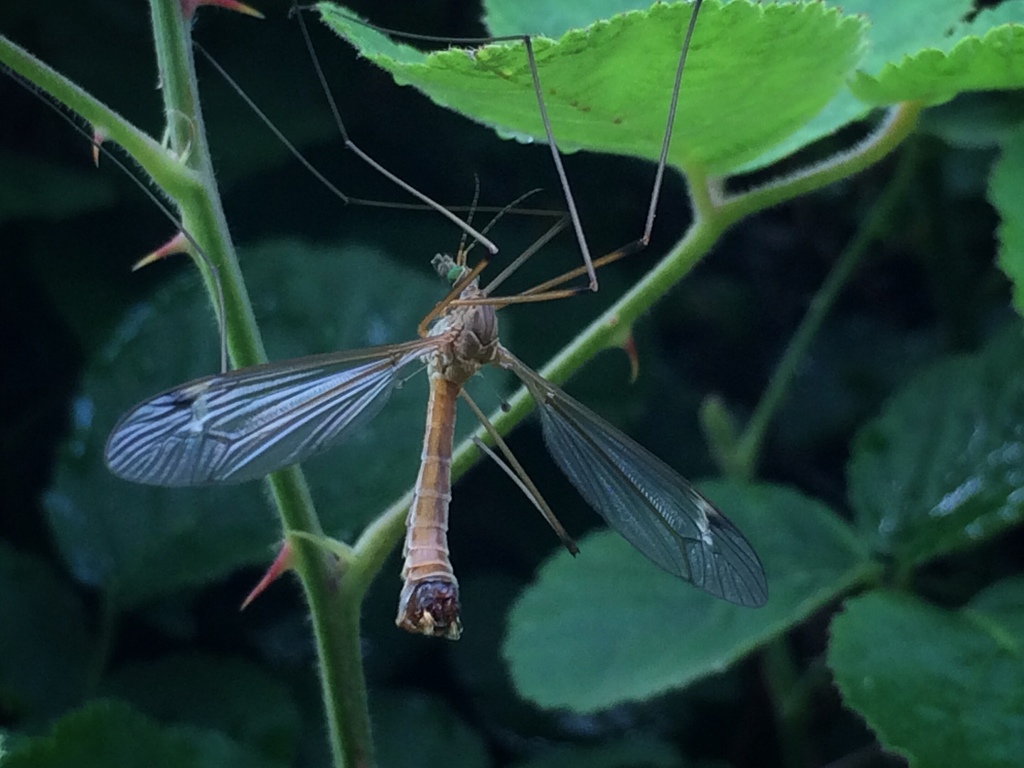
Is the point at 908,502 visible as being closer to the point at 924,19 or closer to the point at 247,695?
the point at 924,19

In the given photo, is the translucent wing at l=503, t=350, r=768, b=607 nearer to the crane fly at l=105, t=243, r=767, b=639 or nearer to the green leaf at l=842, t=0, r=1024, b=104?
the crane fly at l=105, t=243, r=767, b=639

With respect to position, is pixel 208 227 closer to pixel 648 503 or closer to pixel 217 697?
pixel 648 503

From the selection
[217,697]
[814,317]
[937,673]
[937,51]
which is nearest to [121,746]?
[217,697]

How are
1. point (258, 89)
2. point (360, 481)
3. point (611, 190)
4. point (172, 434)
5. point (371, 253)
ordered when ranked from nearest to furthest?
point (172, 434) < point (360, 481) < point (371, 253) < point (258, 89) < point (611, 190)

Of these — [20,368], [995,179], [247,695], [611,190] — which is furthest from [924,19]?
[20,368]

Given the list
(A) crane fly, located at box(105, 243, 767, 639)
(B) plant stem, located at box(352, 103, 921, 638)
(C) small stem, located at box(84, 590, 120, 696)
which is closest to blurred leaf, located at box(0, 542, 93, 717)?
(C) small stem, located at box(84, 590, 120, 696)

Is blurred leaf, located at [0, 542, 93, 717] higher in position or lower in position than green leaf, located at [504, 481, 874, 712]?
higher

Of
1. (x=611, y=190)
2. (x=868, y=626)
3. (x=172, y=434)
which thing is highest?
(x=611, y=190)
